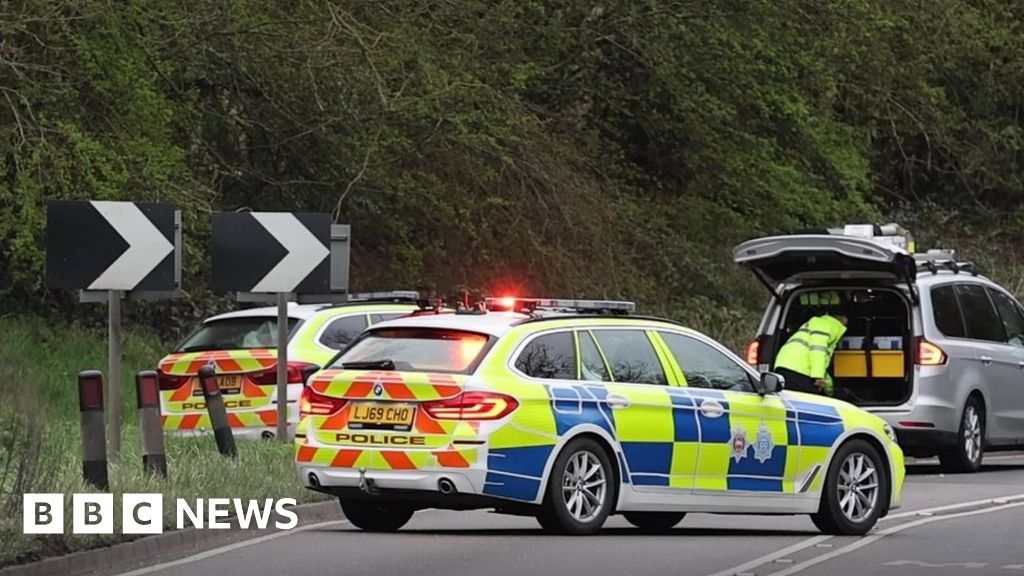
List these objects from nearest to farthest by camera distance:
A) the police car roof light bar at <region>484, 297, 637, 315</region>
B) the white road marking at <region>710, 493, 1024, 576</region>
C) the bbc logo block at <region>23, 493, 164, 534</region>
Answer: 1. the bbc logo block at <region>23, 493, 164, 534</region>
2. the white road marking at <region>710, 493, 1024, 576</region>
3. the police car roof light bar at <region>484, 297, 637, 315</region>

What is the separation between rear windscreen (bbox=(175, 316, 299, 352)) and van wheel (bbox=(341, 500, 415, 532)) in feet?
17.5

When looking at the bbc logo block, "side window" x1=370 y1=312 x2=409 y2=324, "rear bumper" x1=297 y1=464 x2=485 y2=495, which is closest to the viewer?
the bbc logo block

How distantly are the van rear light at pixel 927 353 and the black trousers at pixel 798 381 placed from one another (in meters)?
0.97

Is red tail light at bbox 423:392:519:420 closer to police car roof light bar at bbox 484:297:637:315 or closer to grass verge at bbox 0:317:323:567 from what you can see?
police car roof light bar at bbox 484:297:637:315

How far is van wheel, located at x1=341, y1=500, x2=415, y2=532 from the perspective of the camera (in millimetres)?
15133

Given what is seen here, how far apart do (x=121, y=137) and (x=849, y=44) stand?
521 inches

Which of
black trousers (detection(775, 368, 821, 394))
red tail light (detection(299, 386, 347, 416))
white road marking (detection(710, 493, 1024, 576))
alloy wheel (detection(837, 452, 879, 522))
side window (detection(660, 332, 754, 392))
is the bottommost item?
white road marking (detection(710, 493, 1024, 576))

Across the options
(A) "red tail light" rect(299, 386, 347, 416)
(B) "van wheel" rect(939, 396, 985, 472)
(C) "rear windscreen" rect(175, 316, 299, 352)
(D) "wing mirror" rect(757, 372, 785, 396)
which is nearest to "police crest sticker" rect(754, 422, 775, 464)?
(D) "wing mirror" rect(757, 372, 785, 396)

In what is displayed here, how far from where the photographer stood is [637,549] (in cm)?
1390

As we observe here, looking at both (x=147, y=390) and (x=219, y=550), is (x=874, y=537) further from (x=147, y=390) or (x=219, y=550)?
(x=147, y=390)

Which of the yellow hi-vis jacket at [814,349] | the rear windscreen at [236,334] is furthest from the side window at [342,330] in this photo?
the yellow hi-vis jacket at [814,349]

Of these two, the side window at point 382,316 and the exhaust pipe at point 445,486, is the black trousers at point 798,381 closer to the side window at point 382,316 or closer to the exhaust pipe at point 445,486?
the side window at point 382,316

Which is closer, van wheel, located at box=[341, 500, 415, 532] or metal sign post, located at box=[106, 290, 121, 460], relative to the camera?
van wheel, located at box=[341, 500, 415, 532]

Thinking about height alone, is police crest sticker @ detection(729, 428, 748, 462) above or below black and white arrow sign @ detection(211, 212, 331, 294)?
below
